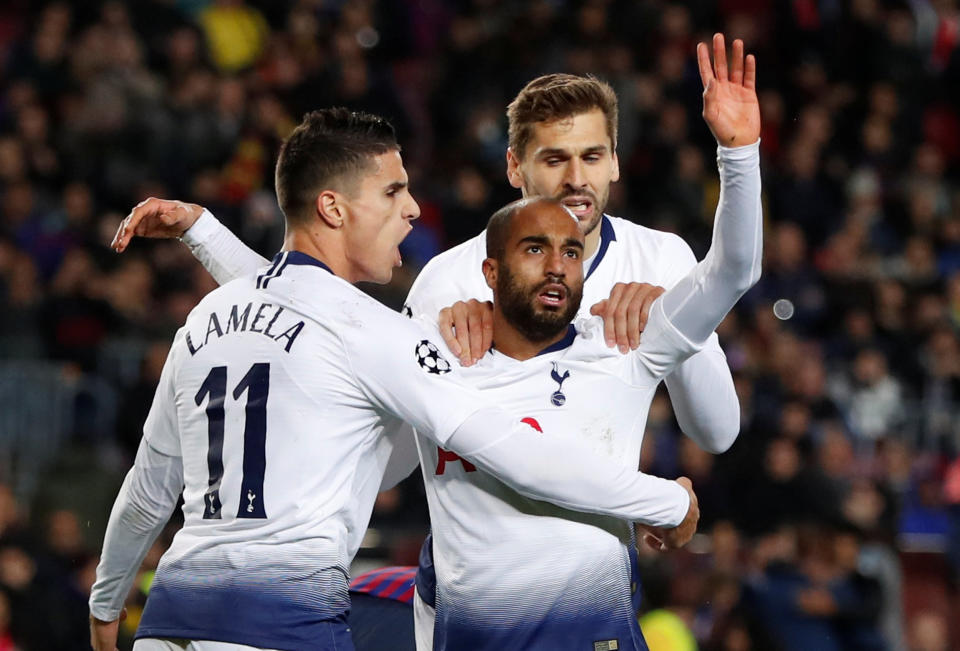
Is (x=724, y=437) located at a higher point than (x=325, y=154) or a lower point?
lower

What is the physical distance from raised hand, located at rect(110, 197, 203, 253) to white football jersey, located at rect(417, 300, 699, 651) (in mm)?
1304

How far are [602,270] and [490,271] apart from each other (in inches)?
18.2

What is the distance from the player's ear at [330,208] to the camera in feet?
14.1

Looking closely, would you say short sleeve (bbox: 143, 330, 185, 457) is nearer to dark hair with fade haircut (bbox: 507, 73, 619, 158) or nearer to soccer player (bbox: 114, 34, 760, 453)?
soccer player (bbox: 114, 34, 760, 453)

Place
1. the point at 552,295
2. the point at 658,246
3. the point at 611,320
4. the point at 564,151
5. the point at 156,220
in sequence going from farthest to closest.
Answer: the point at 156,220 → the point at 564,151 → the point at 658,246 → the point at 611,320 → the point at 552,295

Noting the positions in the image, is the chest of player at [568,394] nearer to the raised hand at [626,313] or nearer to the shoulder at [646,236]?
the raised hand at [626,313]

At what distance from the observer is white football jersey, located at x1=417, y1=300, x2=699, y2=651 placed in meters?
4.34

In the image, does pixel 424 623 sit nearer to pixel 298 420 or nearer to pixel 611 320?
pixel 298 420

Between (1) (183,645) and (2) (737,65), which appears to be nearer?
(1) (183,645)

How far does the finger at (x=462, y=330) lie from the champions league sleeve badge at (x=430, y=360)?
24 cm

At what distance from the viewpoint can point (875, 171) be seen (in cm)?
1362

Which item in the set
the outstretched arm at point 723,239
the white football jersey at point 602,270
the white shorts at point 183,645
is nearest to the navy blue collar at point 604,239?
the white football jersey at point 602,270

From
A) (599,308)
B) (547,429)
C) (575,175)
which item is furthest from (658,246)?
(547,429)

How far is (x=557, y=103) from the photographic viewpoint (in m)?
4.97
